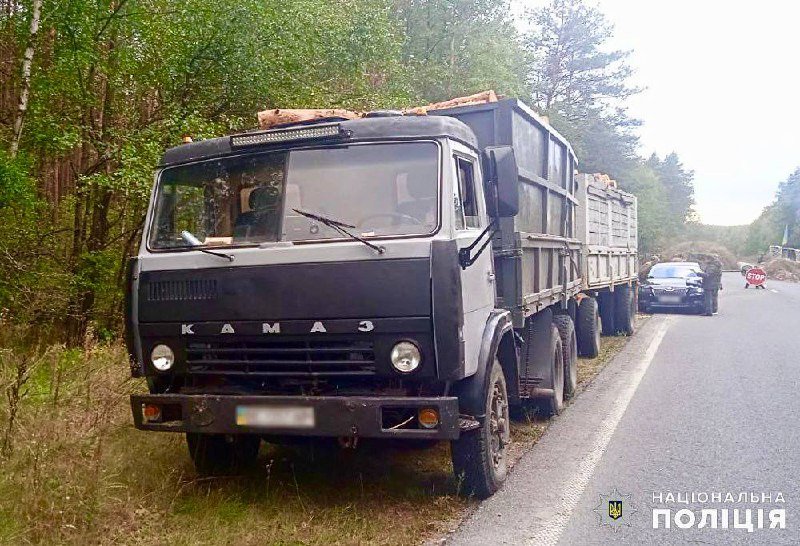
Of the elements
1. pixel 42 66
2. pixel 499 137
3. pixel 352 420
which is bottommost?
pixel 352 420

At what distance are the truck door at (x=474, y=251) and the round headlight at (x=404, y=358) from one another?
36 cm

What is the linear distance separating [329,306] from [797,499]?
3463mm

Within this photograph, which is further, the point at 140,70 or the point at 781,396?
the point at 140,70

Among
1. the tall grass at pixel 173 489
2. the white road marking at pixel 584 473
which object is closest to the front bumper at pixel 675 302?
the white road marking at pixel 584 473

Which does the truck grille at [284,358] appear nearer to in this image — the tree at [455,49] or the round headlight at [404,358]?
the round headlight at [404,358]

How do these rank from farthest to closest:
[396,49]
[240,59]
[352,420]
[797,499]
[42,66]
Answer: [396,49] < [240,59] < [42,66] < [797,499] < [352,420]

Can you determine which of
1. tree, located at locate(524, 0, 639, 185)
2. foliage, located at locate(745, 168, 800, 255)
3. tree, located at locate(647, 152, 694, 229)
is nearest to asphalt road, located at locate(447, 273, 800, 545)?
tree, located at locate(524, 0, 639, 185)

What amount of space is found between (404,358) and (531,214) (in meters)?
2.99

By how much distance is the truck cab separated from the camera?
413 centimetres

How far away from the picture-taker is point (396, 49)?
1411 cm

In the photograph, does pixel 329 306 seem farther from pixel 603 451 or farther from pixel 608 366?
pixel 608 366

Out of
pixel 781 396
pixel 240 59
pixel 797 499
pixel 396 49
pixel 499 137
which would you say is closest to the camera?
pixel 797 499

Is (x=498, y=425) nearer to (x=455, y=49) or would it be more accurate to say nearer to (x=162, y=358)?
(x=162, y=358)

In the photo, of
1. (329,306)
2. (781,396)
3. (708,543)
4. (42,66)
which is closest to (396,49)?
(42,66)
